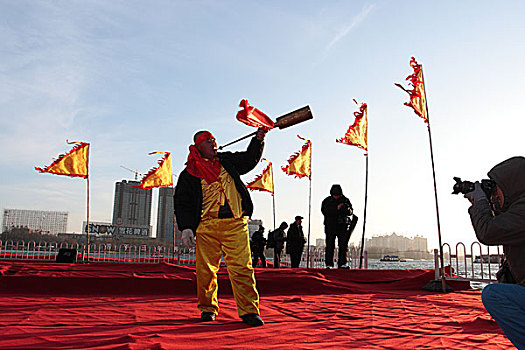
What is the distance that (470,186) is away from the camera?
227 centimetres

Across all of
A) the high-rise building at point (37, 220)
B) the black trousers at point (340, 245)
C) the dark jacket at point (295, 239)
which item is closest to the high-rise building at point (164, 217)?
the high-rise building at point (37, 220)

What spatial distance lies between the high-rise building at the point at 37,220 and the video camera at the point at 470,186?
328ft

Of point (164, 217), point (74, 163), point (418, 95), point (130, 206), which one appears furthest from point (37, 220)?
point (418, 95)

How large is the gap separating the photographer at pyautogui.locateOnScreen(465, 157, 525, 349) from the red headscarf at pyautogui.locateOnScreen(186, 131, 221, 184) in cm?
210

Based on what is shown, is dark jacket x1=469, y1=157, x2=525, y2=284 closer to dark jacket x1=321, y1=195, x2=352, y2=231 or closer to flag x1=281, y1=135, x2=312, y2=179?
→ dark jacket x1=321, y1=195, x2=352, y2=231

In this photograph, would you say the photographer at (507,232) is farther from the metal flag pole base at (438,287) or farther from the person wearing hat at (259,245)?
the person wearing hat at (259,245)

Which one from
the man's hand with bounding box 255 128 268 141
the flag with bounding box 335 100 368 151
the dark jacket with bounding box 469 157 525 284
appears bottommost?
the dark jacket with bounding box 469 157 525 284

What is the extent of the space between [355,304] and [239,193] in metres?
2.13

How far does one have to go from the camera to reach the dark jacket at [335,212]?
8094 mm

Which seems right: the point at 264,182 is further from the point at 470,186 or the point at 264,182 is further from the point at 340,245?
the point at 470,186

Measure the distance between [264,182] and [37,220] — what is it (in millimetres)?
112375

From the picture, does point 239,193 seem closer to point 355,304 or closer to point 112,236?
point 355,304

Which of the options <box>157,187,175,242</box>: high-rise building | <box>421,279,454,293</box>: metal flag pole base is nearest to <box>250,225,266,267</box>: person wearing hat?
<box>421,279,454,293</box>: metal flag pole base

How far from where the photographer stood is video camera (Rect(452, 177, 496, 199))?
219 centimetres
